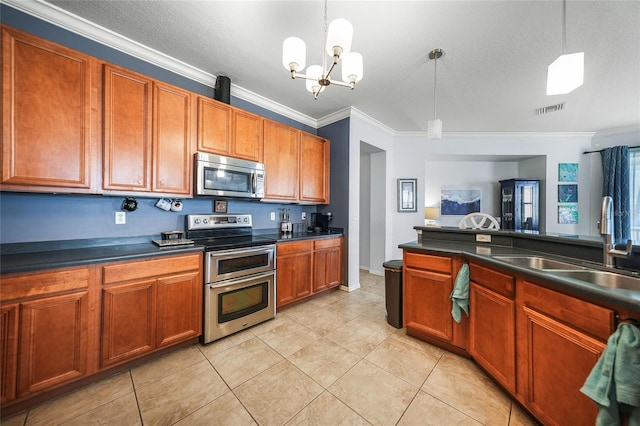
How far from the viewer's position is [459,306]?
1863 mm

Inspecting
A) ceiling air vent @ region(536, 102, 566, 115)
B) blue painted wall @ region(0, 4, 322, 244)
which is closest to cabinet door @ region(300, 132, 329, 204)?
blue painted wall @ region(0, 4, 322, 244)

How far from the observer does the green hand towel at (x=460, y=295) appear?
1832mm

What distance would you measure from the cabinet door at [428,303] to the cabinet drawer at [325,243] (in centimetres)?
124

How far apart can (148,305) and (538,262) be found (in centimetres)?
300

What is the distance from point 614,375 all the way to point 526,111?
13.3 ft

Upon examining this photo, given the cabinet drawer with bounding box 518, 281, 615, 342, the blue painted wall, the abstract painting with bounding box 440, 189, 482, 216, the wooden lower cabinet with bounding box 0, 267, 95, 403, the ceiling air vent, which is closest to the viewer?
the cabinet drawer with bounding box 518, 281, 615, 342

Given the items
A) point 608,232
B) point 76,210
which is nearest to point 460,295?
point 608,232

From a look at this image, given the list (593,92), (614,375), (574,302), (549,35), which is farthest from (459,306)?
(593,92)

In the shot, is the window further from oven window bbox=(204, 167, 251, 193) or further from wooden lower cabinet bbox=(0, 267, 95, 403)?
wooden lower cabinet bbox=(0, 267, 95, 403)

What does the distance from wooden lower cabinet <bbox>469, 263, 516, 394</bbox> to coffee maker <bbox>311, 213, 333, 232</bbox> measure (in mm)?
2129

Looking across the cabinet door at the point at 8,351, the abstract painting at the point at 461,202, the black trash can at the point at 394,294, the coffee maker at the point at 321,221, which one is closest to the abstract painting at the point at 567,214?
the abstract painting at the point at 461,202

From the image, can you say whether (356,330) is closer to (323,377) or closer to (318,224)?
(323,377)

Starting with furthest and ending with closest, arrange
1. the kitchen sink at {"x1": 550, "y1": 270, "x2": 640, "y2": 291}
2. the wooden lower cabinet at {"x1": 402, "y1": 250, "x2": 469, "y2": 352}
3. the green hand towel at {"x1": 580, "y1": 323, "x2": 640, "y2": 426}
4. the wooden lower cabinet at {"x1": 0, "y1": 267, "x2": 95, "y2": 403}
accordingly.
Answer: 1. the wooden lower cabinet at {"x1": 402, "y1": 250, "x2": 469, "y2": 352}
2. the wooden lower cabinet at {"x1": 0, "y1": 267, "x2": 95, "y2": 403}
3. the kitchen sink at {"x1": 550, "y1": 270, "x2": 640, "y2": 291}
4. the green hand towel at {"x1": 580, "y1": 323, "x2": 640, "y2": 426}

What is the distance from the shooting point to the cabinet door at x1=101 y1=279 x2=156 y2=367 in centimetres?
162
